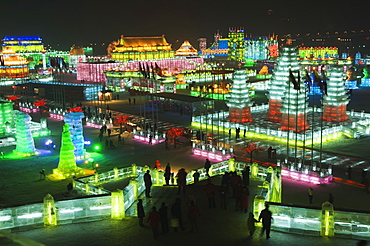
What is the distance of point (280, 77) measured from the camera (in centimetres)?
4422

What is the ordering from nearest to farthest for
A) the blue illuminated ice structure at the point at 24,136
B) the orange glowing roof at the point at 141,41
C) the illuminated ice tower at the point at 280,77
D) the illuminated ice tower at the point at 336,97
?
the blue illuminated ice structure at the point at 24,136 < the illuminated ice tower at the point at 280,77 < the illuminated ice tower at the point at 336,97 < the orange glowing roof at the point at 141,41

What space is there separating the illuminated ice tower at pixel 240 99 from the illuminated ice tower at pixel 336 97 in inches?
311

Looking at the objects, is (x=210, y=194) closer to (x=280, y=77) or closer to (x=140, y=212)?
(x=140, y=212)

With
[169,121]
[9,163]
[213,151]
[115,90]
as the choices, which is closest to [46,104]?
[115,90]

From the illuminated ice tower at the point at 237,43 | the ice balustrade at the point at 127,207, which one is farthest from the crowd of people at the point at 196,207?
the illuminated ice tower at the point at 237,43

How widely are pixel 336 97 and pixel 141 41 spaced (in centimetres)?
6336

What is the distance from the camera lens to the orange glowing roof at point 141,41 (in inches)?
3875

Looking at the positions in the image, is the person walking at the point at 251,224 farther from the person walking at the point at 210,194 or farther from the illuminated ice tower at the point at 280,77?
the illuminated ice tower at the point at 280,77

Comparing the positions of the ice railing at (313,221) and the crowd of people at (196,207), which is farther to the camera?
the crowd of people at (196,207)

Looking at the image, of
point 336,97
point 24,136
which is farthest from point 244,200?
point 336,97

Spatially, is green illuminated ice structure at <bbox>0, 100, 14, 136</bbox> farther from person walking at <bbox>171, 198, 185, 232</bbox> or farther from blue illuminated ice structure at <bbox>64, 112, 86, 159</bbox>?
person walking at <bbox>171, 198, 185, 232</bbox>

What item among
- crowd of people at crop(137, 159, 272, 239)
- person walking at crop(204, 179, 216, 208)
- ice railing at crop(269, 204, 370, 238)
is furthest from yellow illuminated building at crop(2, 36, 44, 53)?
ice railing at crop(269, 204, 370, 238)

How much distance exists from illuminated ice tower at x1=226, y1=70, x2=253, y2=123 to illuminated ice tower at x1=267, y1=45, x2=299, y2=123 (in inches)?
101

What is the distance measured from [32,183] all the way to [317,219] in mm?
17331
